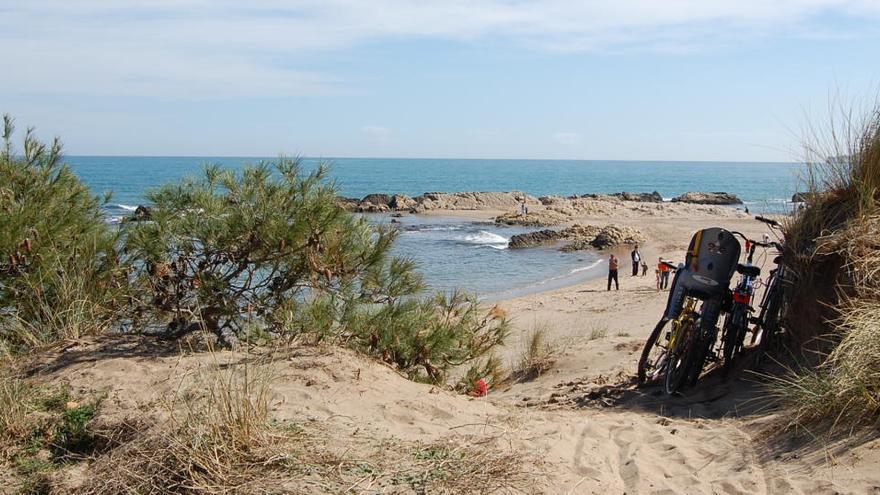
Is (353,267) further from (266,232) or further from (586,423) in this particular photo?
(586,423)

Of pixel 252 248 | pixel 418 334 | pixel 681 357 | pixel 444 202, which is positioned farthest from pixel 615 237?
pixel 252 248

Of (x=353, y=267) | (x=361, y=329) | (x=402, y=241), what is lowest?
(x=402, y=241)

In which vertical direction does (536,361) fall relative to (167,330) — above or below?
below

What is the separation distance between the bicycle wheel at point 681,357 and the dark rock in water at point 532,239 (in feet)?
96.5

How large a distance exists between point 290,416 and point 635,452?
7.65 feet

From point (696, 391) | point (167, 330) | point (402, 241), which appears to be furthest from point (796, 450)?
point (402, 241)

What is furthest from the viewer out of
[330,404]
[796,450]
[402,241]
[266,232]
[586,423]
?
[402,241]

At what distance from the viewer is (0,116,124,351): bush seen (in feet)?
23.0

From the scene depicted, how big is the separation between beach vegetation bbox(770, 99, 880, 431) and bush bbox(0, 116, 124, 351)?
5905 mm

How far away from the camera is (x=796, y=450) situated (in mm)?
5141

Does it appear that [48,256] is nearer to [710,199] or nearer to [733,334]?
[733,334]

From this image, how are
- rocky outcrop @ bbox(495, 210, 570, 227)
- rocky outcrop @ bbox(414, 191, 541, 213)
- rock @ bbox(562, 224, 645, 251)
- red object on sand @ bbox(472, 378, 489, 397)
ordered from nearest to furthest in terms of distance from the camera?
red object on sand @ bbox(472, 378, 489, 397) < rock @ bbox(562, 224, 645, 251) < rocky outcrop @ bbox(495, 210, 570, 227) < rocky outcrop @ bbox(414, 191, 541, 213)

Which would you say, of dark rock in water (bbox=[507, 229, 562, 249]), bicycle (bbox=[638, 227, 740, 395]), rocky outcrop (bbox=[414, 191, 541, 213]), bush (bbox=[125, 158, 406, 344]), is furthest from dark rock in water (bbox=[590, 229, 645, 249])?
bush (bbox=[125, 158, 406, 344])

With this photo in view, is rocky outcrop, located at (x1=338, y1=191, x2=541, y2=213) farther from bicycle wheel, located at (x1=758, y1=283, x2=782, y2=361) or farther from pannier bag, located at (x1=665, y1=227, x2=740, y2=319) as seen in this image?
bicycle wheel, located at (x1=758, y1=283, x2=782, y2=361)
